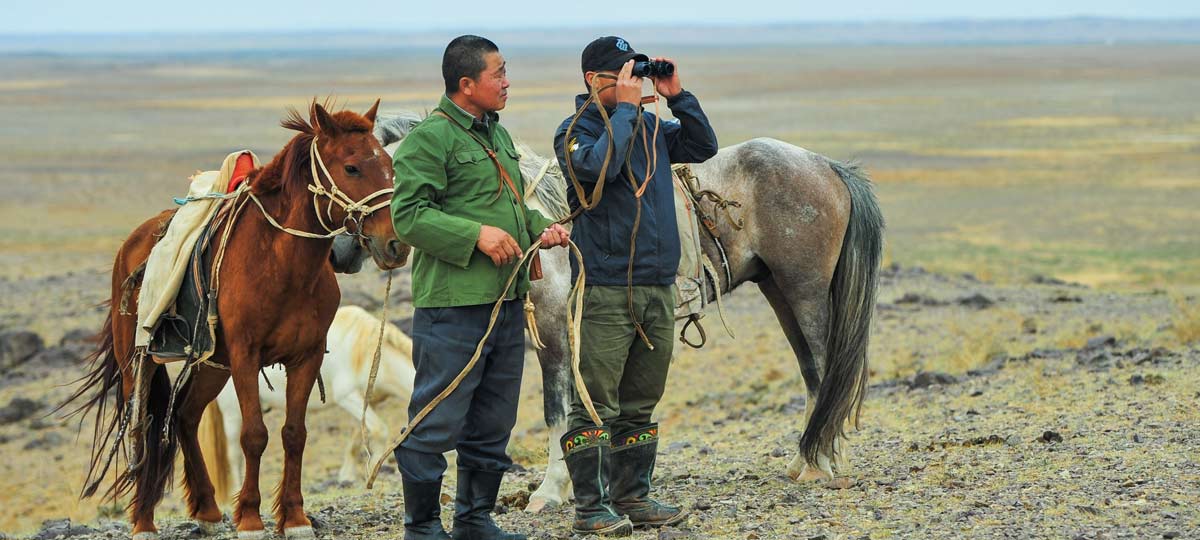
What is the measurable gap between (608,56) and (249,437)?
7.54 ft

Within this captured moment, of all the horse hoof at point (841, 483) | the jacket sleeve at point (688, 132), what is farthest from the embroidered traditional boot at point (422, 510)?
the horse hoof at point (841, 483)

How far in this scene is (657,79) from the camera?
541 cm

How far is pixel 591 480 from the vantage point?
548 centimetres

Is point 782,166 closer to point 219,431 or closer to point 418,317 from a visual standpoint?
point 418,317

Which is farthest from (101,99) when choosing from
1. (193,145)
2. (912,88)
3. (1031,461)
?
(1031,461)

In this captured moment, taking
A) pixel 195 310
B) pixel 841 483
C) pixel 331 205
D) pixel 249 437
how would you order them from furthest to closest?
pixel 841 483 → pixel 195 310 → pixel 249 437 → pixel 331 205

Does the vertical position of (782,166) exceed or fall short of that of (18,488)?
it exceeds it

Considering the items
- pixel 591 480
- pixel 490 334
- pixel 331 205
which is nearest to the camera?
pixel 490 334

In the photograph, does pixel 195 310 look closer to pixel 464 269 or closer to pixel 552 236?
pixel 464 269

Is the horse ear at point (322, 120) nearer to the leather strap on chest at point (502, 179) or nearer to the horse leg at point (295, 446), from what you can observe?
the leather strap on chest at point (502, 179)

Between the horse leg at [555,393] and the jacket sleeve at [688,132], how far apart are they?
4.23ft

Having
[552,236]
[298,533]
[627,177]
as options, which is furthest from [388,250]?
[298,533]

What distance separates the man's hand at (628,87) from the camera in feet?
17.4

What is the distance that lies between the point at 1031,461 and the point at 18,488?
7318 millimetres
